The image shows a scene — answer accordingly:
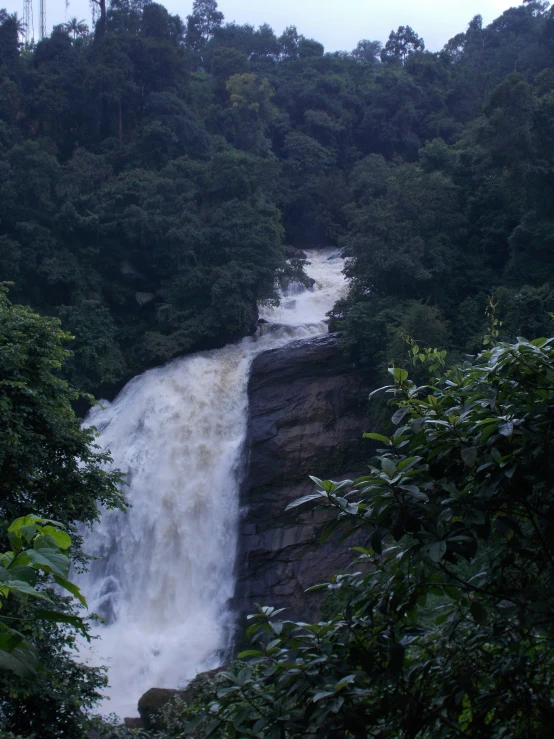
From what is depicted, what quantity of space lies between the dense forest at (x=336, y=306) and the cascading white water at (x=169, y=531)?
76.7 inches

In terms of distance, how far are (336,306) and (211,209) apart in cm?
550

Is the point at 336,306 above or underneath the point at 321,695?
underneath

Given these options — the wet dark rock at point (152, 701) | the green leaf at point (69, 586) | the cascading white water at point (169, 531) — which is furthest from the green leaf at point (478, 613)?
the cascading white water at point (169, 531)

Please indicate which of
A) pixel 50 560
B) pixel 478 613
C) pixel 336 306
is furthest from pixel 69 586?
pixel 336 306

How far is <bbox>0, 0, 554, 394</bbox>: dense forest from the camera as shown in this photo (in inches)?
726

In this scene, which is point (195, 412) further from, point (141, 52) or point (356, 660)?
point (141, 52)

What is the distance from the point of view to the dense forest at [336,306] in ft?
8.34

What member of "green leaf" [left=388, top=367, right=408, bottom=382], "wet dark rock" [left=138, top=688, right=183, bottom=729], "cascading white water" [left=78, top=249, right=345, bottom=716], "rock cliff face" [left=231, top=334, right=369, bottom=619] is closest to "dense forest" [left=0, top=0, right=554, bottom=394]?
"rock cliff face" [left=231, top=334, right=369, bottom=619]

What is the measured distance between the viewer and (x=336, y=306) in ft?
65.8

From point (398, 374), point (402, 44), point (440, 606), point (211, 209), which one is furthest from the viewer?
point (402, 44)

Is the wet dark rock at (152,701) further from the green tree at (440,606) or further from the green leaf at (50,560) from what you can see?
the green leaf at (50,560)

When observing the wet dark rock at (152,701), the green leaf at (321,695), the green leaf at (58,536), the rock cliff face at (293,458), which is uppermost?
the green leaf at (58,536)

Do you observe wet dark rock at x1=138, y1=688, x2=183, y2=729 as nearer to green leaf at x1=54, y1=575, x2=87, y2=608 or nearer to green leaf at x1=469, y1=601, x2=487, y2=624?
green leaf at x1=469, y1=601, x2=487, y2=624

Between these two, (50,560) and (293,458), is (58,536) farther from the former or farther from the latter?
(293,458)
